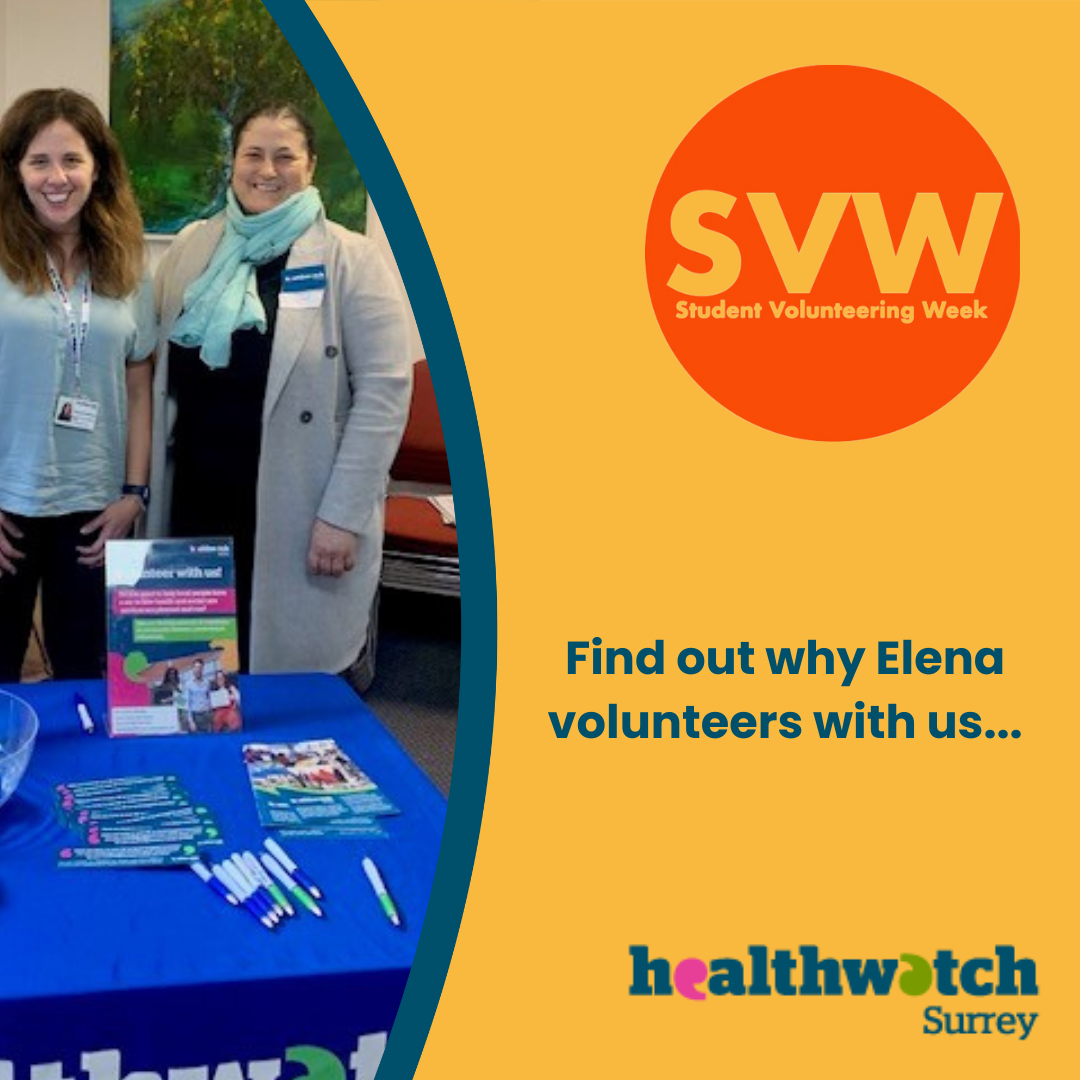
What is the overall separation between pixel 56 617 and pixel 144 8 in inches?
116

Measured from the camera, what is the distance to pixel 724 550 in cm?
65

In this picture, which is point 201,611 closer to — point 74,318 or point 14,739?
point 14,739

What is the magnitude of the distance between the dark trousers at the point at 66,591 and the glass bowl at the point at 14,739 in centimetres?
53

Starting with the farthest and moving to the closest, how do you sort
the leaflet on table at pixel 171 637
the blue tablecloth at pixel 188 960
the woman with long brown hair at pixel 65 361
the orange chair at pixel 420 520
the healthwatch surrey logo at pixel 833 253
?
the orange chair at pixel 420 520 < the woman with long brown hair at pixel 65 361 < the leaflet on table at pixel 171 637 < the blue tablecloth at pixel 188 960 < the healthwatch surrey logo at pixel 833 253

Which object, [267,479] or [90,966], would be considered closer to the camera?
[90,966]

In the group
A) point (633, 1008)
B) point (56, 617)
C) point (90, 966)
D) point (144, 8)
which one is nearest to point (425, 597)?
point (144, 8)

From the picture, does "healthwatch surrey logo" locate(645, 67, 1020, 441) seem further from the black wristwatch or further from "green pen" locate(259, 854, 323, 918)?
the black wristwatch

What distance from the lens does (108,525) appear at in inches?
82.7

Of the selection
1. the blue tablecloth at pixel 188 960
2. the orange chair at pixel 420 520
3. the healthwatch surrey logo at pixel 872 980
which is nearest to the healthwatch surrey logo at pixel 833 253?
the healthwatch surrey logo at pixel 872 980

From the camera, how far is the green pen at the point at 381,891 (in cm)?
114

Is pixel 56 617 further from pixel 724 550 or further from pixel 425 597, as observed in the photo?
pixel 425 597

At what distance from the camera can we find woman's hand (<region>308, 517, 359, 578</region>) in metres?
2.16

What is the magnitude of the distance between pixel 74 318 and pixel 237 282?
26 centimetres

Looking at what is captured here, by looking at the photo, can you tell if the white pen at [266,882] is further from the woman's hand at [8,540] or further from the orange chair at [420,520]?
the orange chair at [420,520]
